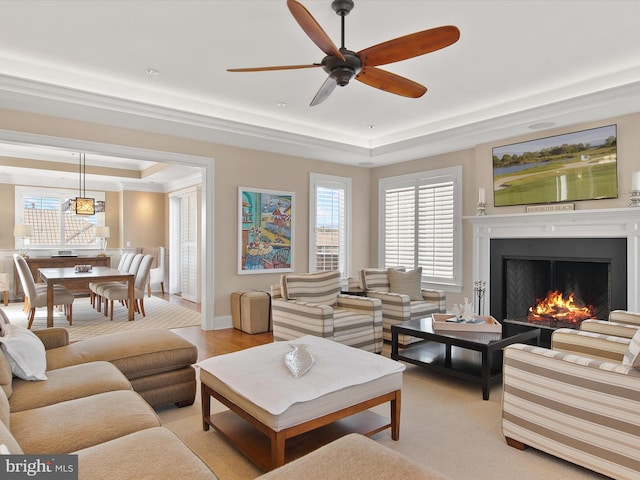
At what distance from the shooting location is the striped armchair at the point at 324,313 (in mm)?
3902

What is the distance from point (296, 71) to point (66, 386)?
319 cm

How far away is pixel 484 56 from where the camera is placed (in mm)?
3584

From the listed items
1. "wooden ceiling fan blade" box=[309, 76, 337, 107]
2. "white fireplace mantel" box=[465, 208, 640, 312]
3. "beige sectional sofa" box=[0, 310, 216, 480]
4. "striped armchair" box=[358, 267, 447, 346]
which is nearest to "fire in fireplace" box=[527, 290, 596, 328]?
"white fireplace mantel" box=[465, 208, 640, 312]

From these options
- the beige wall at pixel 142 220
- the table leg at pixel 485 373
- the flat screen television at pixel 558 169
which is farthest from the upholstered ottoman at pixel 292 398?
the beige wall at pixel 142 220

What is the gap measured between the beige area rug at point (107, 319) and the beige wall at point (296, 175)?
3.80 ft

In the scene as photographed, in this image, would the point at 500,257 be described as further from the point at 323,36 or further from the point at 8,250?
the point at 8,250

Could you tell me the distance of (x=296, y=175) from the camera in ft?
21.1

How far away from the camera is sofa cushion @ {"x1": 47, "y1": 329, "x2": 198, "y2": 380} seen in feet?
8.55

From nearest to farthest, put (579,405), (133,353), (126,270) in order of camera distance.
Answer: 1. (579,405)
2. (133,353)
3. (126,270)

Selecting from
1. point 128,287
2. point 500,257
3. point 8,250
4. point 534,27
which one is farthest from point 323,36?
point 8,250

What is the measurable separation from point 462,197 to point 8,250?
8907mm

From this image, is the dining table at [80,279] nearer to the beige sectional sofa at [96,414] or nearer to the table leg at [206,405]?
the beige sectional sofa at [96,414]

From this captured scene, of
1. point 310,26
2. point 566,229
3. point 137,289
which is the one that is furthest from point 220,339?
point 566,229

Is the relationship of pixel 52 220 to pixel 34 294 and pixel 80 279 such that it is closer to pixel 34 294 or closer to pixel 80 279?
pixel 34 294
